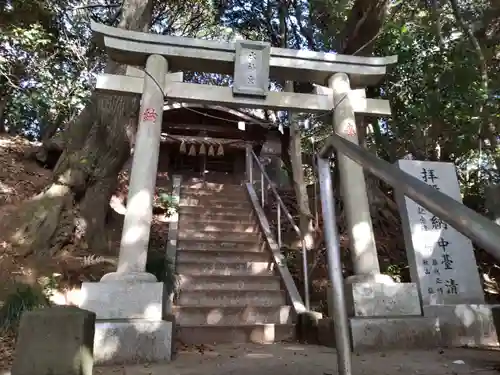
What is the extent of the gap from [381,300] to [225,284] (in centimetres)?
225

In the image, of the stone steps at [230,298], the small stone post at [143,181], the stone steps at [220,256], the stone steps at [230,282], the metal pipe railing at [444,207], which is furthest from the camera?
the stone steps at [220,256]

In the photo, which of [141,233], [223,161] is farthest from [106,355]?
[223,161]

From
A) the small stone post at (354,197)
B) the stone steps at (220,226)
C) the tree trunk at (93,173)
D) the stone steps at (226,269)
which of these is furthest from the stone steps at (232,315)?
the stone steps at (220,226)

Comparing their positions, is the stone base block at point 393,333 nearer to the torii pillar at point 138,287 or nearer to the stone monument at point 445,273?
the stone monument at point 445,273

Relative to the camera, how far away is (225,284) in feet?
18.5

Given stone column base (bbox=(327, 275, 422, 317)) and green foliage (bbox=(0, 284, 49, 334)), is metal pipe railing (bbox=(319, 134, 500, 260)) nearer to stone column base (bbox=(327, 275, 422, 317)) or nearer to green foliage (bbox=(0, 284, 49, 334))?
stone column base (bbox=(327, 275, 422, 317))

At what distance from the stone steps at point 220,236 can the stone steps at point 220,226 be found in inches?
5.7

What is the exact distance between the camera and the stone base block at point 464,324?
14.0ft

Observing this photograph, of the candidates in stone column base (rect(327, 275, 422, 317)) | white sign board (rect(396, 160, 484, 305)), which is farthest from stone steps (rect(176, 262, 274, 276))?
white sign board (rect(396, 160, 484, 305))

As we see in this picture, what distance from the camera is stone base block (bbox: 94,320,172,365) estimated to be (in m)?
3.36

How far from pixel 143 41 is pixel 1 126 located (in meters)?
10.1

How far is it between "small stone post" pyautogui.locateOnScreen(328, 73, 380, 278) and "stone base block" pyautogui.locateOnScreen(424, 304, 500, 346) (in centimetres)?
82

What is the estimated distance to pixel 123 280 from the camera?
383 cm

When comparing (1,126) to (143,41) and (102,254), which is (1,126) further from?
(143,41)
